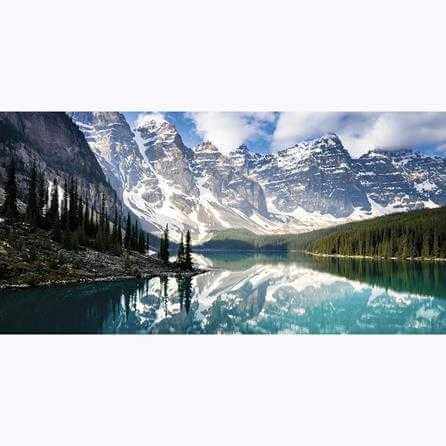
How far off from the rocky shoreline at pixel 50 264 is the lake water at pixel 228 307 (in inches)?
38.0

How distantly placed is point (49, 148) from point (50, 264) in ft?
143

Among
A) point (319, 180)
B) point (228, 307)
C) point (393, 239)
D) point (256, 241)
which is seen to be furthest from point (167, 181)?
point (228, 307)

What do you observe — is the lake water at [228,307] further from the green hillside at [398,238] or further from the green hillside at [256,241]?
the green hillside at [256,241]

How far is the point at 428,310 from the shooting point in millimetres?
14680

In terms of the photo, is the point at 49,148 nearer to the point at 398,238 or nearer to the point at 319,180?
the point at 398,238

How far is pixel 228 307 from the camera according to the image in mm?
15375

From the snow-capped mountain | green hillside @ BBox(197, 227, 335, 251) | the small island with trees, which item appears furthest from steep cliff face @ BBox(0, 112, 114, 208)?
green hillside @ BBox(197, 227, 335, 251)

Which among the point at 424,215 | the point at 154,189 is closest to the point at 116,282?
the point at 424,215

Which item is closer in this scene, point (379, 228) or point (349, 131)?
point (349, 131)

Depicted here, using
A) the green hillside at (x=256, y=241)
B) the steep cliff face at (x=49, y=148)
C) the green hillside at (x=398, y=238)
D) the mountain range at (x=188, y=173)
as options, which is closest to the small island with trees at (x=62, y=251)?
the mountain range at (x=188, y=173)

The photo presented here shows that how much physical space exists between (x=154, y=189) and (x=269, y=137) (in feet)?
270

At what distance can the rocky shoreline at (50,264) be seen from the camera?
17.1 metres
